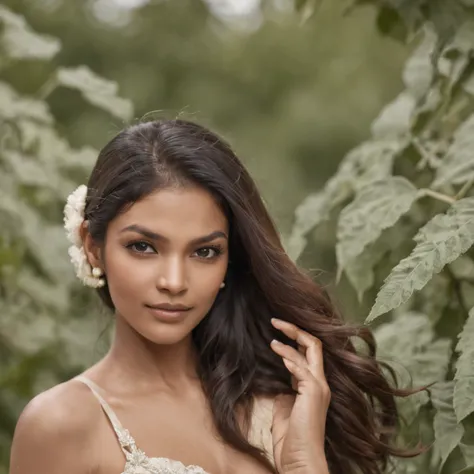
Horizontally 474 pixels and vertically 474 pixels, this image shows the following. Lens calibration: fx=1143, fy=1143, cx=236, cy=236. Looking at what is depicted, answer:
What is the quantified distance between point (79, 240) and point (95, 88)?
102cm

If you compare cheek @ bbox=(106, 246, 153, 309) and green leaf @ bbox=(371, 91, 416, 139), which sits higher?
green leaf @ bbox=(371, 91, 416, 139)

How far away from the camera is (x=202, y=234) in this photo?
230cm

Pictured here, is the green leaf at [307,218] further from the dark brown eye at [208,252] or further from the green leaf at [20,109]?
the green leaf at [20,109]

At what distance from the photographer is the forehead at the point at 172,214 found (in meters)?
2.27

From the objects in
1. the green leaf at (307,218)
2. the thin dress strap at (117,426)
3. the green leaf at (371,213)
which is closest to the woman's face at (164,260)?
the thin dress strap at (117,426)

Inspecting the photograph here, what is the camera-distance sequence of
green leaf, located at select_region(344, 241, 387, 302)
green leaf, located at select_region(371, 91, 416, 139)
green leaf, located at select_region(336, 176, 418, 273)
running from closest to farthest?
green leaf, located at select_region(336, 176, 418, 273) → green leaf, located at select_region(344, 241, 387, 302) → green leaf, located at select_region(371, 91, 416, 139)

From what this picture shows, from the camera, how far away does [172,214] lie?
7.47 feet

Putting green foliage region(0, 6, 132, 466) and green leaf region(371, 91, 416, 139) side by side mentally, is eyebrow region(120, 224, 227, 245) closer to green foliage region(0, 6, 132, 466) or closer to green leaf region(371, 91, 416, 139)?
green leaf region(371, 91, 416, 139)

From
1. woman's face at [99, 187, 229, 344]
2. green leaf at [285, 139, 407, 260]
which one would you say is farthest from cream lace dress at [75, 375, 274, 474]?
green leaf at [285, 139, 407, 260]

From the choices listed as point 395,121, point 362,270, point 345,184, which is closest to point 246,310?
point 362,270

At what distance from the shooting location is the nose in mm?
2246

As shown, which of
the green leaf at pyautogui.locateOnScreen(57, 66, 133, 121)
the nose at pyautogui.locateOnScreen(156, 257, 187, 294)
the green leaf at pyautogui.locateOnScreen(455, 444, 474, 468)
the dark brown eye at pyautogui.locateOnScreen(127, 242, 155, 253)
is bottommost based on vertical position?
the green leaf at pyautogui.locateOnScreen(455, 444, 474, 468)

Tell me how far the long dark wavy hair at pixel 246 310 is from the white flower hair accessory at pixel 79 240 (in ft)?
0.11

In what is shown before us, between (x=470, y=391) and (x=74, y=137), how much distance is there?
15.5 feet
